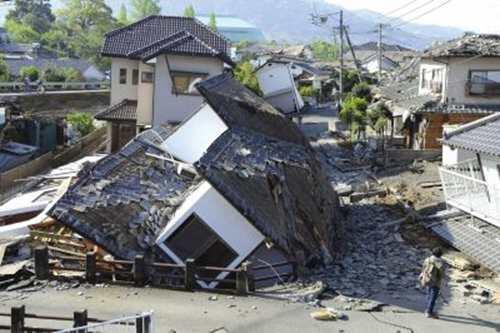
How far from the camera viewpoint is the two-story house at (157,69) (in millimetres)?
29875

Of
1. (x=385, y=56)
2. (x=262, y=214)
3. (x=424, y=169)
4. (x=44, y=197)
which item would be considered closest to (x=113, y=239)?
(x=262, y=214)

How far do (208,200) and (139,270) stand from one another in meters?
2.39

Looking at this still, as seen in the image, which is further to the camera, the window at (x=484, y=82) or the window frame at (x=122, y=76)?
the window frame at (x=122, y=76)

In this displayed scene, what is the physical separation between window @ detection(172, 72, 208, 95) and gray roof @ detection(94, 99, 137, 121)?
344 centimetres

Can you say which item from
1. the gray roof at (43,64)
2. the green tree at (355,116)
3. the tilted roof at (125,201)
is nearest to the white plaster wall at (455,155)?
the green tree at (355,116)

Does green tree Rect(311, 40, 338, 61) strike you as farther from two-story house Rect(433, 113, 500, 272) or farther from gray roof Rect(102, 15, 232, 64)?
two-story house Rect(433, 113, 500, 272)

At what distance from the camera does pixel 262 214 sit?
15305 mm

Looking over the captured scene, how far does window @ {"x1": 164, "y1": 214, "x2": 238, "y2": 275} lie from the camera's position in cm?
1523

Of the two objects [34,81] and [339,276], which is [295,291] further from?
[34,81]

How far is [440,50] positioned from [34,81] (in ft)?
122

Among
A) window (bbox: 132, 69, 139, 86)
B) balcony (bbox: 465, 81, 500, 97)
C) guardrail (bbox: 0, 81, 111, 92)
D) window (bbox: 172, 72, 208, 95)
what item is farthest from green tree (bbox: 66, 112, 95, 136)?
balcony (bbox: 465, 81, 500, 97)

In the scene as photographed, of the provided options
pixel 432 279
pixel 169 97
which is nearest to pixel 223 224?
pixel 432 279

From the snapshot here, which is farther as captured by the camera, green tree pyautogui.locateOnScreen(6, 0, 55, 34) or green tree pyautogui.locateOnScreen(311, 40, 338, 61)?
green tree pyautogui.locateOnScreen(311, 40, 338, 61)

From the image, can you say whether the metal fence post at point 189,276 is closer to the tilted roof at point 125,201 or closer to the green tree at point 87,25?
the tilted roof at point 125,201
